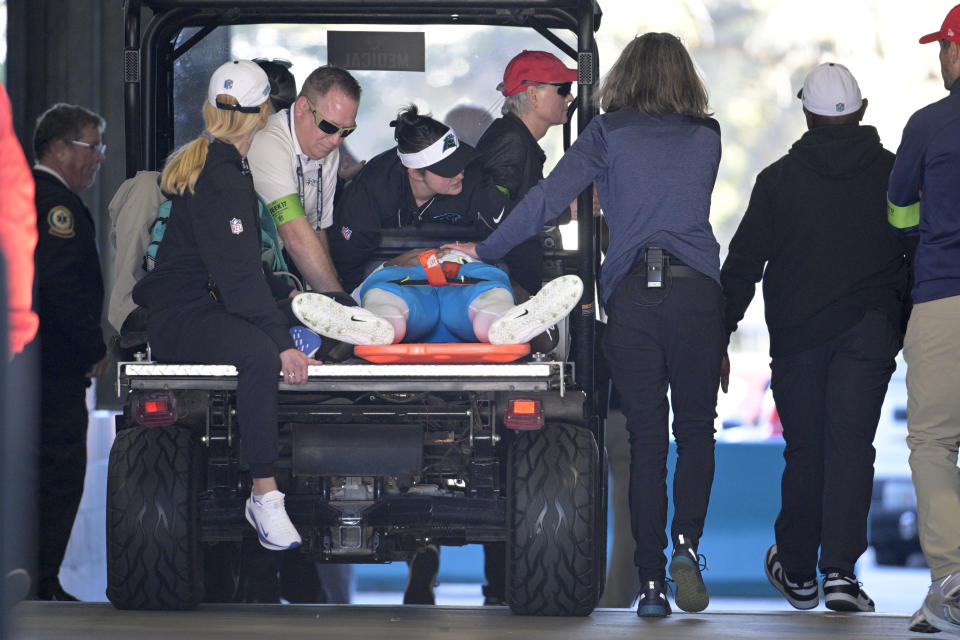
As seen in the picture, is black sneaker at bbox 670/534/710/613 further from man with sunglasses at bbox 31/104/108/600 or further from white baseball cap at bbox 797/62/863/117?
man with sunglasses at bbox 31/104/108/600

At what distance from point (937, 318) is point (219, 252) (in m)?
2.47

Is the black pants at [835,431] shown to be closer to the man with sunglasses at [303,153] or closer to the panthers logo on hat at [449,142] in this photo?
the panthers logo on hat at [449,142]

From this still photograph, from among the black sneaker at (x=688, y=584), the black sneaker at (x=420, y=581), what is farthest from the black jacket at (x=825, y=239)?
the black sneaker at (x=420, y=581)

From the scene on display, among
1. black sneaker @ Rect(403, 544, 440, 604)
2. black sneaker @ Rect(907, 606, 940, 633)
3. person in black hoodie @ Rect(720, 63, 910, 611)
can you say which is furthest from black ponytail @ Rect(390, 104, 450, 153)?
black sneaker @ Rect(907, 606, 940, 633)

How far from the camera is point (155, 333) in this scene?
496 cm

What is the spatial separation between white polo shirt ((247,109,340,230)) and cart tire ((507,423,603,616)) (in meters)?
1.44

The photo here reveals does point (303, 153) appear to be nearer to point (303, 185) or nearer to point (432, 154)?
point (303, 185)

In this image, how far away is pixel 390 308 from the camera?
4.98 m

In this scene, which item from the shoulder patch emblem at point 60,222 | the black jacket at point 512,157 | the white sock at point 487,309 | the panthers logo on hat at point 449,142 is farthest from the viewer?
the shoulder patch emblem at point 60,222

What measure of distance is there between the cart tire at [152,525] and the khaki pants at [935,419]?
2.55 metres

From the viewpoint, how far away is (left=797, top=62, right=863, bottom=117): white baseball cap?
17.4 ft

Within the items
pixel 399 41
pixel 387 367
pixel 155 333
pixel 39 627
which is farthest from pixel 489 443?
pixel 399 41

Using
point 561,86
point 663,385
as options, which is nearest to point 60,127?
point 561,86

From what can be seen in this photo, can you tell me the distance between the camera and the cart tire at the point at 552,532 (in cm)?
489
